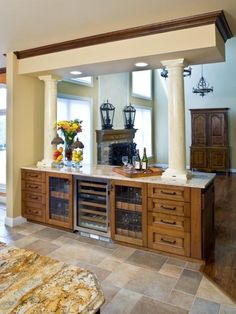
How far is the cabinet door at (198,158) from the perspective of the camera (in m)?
10.0

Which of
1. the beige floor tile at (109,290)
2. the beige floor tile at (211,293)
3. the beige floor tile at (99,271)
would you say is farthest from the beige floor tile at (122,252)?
the beige floor tile at (211,293)

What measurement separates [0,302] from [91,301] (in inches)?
11.6

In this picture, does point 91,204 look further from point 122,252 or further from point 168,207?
point 168,207

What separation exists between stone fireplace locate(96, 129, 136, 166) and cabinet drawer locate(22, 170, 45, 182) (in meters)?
2.69

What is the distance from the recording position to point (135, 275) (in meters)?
2.85

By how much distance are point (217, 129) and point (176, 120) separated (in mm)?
7032

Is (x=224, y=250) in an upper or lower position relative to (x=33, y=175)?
lower

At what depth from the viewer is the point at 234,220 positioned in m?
4.59

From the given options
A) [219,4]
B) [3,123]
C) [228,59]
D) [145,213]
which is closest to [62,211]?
[145,213]

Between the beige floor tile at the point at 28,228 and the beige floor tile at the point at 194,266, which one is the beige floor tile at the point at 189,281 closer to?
the beige floor tile at the point at 194,266

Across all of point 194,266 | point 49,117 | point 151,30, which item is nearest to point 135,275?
point 194,266

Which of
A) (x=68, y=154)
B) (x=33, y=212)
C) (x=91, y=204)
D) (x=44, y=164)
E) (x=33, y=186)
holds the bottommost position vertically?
(x=33, y=212)

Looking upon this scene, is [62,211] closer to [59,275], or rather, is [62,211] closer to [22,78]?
[22,78]

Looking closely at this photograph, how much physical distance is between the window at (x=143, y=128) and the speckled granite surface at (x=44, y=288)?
8.68m
